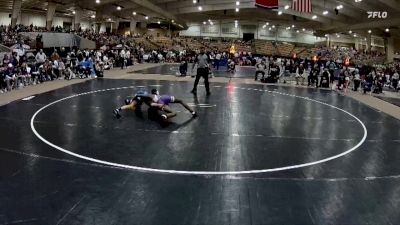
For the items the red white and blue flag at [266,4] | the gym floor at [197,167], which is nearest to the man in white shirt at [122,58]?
the red white and blue flag at [266,4]

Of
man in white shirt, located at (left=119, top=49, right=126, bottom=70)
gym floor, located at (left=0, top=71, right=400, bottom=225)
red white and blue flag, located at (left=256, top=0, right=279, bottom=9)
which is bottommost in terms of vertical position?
gym floor, located at (left=0, top=71, right=400, bottom=225)

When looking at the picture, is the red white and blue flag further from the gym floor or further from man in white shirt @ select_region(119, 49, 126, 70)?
man in white shirt @ select_region(119, 49, 126, 70)

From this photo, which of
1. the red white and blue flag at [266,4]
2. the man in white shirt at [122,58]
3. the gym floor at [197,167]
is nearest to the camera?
the gym floor at [197,167]

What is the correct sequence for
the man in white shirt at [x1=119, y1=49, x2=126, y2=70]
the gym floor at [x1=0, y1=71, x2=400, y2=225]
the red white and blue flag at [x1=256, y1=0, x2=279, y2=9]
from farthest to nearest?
the man in white shirt at [x1=119, y1=49, x2=126, y2=70]
the red white and blue flag at [x1=256, y1=0, x2=279, y2=9]
the gym floor at [x1=0, y1=71, x2=400, y2=225]

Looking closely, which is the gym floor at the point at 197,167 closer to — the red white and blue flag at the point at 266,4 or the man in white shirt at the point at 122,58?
the red white and blue flag at the point at 266,4

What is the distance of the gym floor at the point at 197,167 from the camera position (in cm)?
546

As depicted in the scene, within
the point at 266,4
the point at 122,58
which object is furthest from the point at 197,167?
the point at 122,58

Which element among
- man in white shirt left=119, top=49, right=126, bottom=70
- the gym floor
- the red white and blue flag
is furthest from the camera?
man in white shirt left=119, top=49, right=126, bottom=70

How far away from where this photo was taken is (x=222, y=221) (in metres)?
5.21

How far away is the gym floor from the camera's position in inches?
215

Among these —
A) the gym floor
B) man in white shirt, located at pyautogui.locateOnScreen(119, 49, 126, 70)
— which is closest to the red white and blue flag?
the gym floor

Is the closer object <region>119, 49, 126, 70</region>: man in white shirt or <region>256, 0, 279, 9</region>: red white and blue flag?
<region>256, 0, 279, 9</region>: red white and blue flag

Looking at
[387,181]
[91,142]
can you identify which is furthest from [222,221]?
[91,142]

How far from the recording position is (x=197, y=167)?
24.2ft
